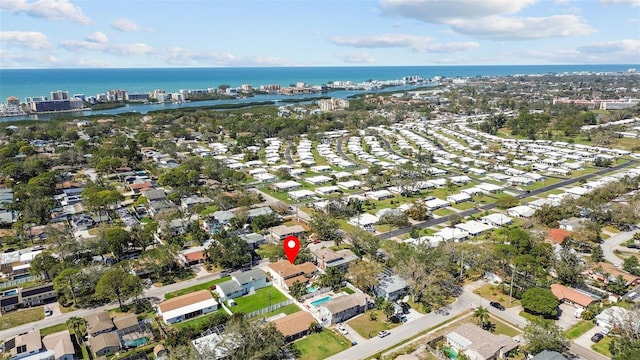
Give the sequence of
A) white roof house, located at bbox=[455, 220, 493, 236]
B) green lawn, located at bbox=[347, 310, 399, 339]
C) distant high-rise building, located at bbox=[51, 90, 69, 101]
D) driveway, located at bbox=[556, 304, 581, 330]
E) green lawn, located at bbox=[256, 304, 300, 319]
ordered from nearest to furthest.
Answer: green lawn, located at bbox=[347, 310, 399, 339] → driveway, located at bbox=[556, 304, 581, 330] → green lawn, located at bbox=[256, 304, 300, 319] → white roof house, located at bbox=[455, 220, 493, 236] → distant high-rise building, located at bbox=[51, 90, 69, 101]

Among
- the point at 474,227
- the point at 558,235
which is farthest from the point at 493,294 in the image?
the point at 558,235

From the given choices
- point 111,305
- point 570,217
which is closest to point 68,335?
point 111,305

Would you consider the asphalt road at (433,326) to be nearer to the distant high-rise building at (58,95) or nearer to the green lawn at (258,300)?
the green lawn at (258,300)

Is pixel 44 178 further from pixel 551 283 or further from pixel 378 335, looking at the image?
pixel 551 283

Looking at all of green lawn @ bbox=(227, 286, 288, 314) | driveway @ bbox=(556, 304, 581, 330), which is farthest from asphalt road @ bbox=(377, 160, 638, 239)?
driveway @ bbox=(556, 304, 581, 330)

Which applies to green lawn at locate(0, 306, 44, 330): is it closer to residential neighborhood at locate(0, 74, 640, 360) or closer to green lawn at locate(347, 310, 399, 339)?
residential neighborhood at locate(0, 74, 640, 360)

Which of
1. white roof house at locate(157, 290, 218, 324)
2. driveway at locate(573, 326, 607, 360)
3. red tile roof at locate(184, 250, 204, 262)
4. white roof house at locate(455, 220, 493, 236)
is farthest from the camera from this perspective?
white roof house at locate(455, 220, 493, 236)
